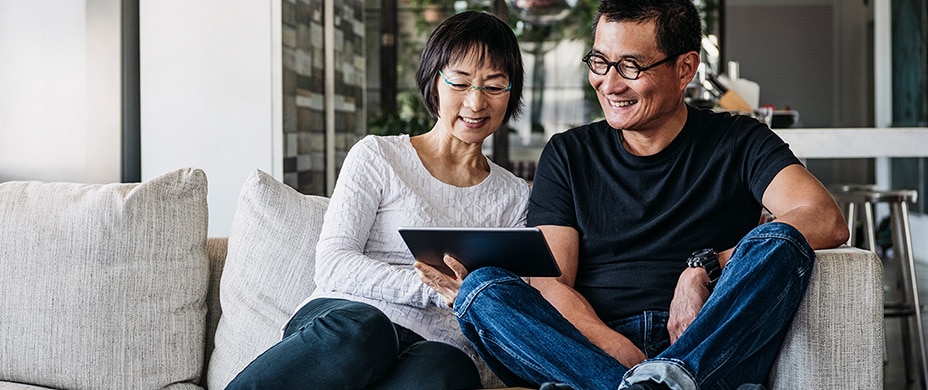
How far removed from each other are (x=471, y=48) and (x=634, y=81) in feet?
1.15

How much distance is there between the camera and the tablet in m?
1.63

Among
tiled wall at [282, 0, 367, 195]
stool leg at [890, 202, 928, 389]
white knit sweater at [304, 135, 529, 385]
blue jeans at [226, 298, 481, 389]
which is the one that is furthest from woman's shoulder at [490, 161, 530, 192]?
stool leg at [890, 202, 928, 389]

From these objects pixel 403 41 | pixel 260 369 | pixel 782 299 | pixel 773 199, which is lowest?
pixel 260 369

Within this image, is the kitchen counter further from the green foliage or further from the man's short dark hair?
the green foliage

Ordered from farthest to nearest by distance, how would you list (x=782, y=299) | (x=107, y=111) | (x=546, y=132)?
(x=546, y=132)
(x=107, y=111)
(x=782, y=299)

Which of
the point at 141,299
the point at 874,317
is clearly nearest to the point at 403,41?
the point at 141,299

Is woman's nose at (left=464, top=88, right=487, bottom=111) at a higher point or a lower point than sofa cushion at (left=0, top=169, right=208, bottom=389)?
higher

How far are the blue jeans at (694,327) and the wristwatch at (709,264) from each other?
11cm

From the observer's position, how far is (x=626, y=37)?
198 centimetres

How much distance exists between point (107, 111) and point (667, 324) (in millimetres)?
1946

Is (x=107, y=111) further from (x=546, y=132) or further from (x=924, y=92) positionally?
(x=924, y=92)

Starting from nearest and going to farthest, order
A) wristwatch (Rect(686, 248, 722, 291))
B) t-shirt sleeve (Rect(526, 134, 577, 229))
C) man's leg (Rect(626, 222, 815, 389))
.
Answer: man's leg (Rect(626, 222, 815, 389)), wristwatch (Rect(686, 248, 722, 291)), t-shirt sleeve (Rect(526, 134, 577, 229))

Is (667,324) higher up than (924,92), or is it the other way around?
(924,92)

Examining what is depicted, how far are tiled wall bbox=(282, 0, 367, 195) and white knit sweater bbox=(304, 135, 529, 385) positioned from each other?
132 centimetres
